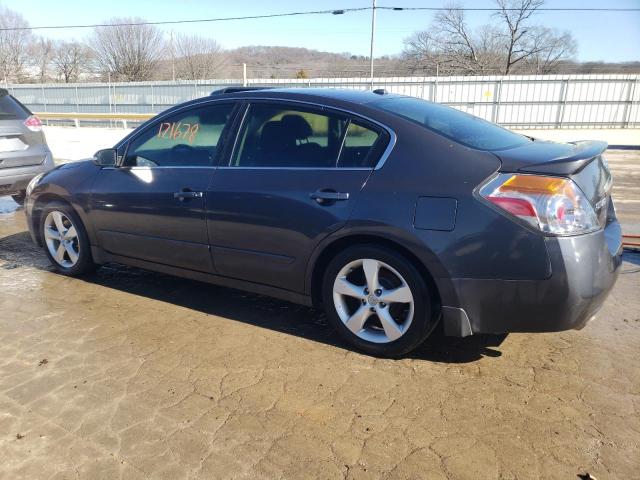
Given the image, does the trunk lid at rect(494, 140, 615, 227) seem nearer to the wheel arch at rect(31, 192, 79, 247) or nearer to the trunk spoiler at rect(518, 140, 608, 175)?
the trunk spoiler at rect(518, 140, 608, 175)

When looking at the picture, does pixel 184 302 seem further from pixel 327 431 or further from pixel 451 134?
pixel 451 134

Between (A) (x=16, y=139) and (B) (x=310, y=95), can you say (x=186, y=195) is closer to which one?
(B) (x=310, y=95)

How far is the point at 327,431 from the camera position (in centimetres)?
256

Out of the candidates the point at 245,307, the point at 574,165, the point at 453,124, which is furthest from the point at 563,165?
the point at 245,307

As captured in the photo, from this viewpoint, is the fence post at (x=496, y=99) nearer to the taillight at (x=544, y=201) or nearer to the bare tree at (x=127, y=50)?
the taillight at (x=544, y=201)

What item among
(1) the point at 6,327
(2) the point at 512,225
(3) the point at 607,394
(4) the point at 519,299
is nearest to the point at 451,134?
(2) the point at 512,225

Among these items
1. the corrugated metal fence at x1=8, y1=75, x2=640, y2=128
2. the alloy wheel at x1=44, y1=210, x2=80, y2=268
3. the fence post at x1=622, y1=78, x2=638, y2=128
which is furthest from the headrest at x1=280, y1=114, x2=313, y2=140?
the fence post at x1=622, y1=78, x2=638, y2=128

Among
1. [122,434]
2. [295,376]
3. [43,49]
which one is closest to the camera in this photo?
[122,434]

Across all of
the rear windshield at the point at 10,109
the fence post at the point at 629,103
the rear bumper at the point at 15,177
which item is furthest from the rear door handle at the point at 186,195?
the fence post at the point at 629,103

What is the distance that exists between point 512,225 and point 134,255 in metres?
3.00

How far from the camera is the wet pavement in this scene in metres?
2.34

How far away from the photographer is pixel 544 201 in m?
2.70

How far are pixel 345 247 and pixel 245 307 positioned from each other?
124cm

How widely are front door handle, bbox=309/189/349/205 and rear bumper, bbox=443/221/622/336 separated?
837 millimetres
